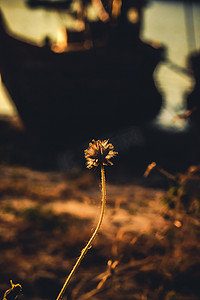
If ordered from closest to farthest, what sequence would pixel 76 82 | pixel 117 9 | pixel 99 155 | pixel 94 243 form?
pixel 99 155 → pixel 94 243 → pixel 76 82 → pixel 117 9

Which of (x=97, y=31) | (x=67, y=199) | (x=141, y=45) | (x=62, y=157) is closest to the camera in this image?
(x=67, y=199)

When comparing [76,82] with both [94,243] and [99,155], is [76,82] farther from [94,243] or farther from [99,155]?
[99,155]

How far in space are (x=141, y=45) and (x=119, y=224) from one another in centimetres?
701

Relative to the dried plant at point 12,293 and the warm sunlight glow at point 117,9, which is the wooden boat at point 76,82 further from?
the dried plant at point 12,293

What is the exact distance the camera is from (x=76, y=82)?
7.75 metres

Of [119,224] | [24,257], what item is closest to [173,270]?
[24,257]

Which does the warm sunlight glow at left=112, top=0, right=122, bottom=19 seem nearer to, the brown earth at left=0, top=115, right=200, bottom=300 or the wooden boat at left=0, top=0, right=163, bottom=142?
the wooden boat at left=0, top=0, right=163, bottom=142

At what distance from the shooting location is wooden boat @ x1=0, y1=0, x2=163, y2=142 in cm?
760

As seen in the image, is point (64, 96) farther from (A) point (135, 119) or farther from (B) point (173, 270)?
(B) point (173, 270)

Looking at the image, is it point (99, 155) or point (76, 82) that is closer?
point (99, 155)

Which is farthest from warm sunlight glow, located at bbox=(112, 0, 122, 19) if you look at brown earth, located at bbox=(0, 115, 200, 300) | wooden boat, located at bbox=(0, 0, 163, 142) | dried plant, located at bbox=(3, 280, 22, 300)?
dried plant, located at bbox=(3, 280, 22, 300)

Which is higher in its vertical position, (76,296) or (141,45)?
(141,45)

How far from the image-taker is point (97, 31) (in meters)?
10.1

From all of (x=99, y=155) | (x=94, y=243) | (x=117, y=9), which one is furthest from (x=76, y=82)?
(x=99, y=155)
